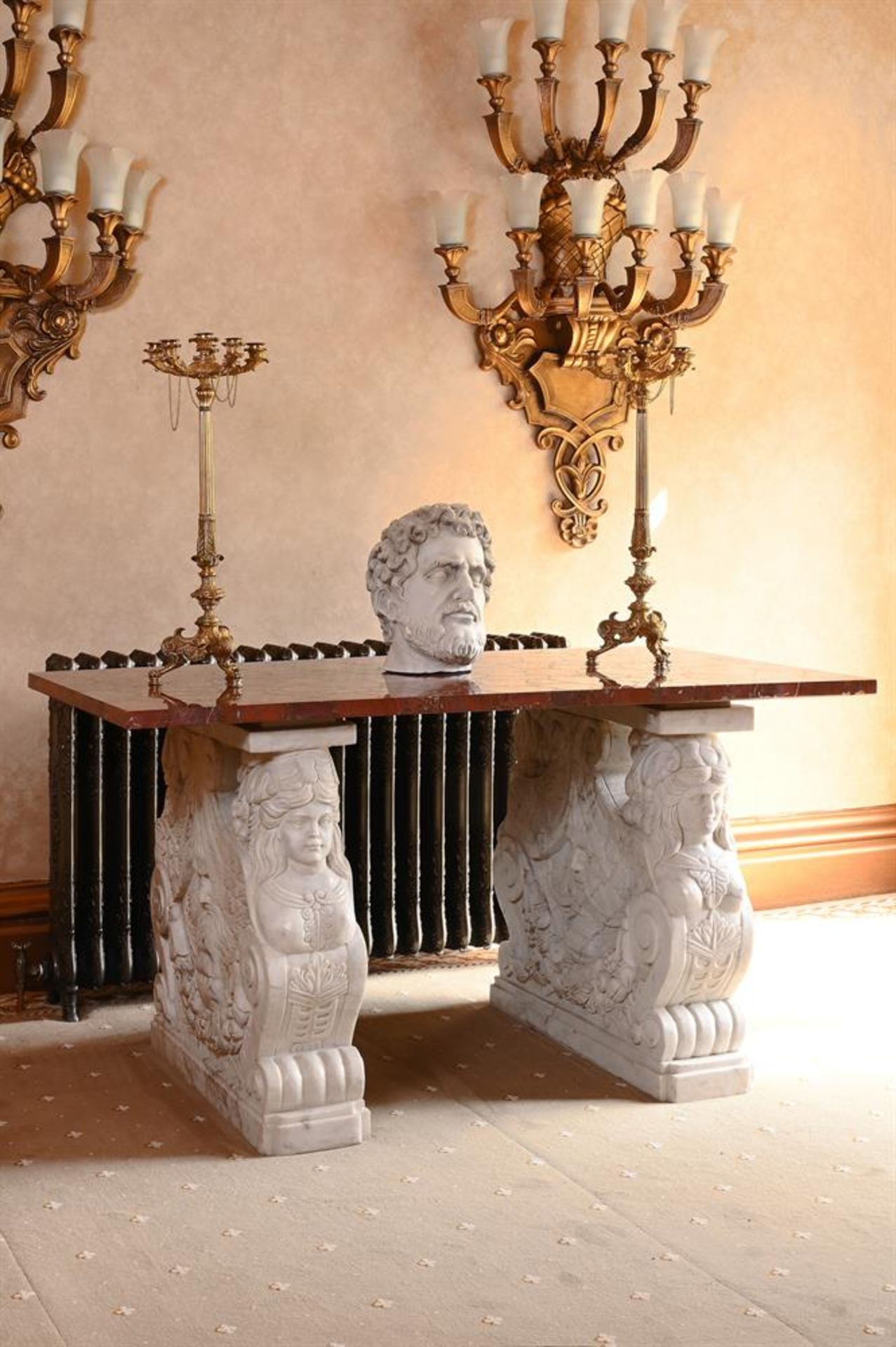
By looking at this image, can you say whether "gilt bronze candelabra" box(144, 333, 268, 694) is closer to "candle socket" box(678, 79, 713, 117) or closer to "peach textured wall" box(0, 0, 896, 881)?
"peach textured wall" box(0, 0, 896, 881)

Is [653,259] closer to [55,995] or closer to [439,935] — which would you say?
[439,935]

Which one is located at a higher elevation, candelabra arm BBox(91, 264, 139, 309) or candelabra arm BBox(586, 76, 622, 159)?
candelabra arm BBox(586, 76, 622, 159)

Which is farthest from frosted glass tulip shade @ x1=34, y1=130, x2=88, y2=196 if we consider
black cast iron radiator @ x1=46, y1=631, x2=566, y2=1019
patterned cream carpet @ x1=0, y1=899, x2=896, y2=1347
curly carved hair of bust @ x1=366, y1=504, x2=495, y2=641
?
patterned cream carpet @ x1=0, y1=899, x2=896, y2=1347

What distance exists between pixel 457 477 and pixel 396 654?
4.50 ft

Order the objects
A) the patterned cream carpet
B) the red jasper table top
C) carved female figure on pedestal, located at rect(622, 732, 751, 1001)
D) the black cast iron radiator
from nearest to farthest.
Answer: the patterned cream carpet < the red jasper table top < carved female figure on pedestal, located at rect(622, 732, 751, 1001) < the black cast iron radiator

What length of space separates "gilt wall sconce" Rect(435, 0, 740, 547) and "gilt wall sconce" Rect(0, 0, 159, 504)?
38.7 inches

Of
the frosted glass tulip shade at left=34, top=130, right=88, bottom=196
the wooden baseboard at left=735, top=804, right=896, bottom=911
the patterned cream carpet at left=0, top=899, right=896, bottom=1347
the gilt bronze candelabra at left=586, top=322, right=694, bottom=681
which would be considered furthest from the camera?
the wooden baseboard at left=735, top=804, right=896, bottom=911

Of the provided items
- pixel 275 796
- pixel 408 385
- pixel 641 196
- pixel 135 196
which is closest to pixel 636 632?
pixel 275 796

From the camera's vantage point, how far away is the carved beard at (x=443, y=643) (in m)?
3.96

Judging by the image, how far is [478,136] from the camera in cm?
518

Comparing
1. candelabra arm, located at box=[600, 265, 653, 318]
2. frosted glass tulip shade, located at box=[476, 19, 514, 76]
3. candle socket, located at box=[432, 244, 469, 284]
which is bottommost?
candelabra arm, located at box=[600, 265, 653, 318]

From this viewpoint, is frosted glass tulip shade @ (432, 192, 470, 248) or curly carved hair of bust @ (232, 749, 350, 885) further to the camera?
frosted glass tulip shade @ (432, 192, 470, 248)

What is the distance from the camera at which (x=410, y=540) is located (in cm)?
Result: 398

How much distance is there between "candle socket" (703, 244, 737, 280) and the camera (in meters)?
5.39
